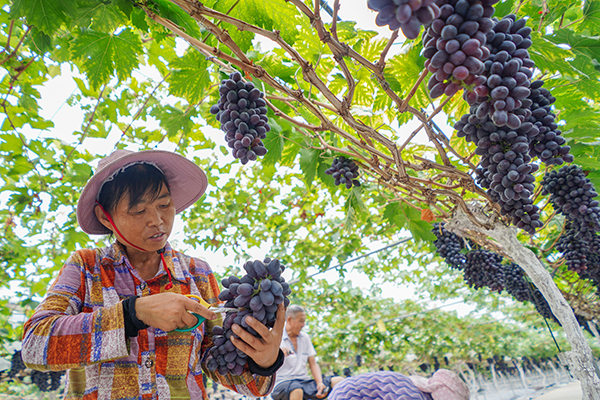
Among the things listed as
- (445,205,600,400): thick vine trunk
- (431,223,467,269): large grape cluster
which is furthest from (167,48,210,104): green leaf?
(431,223,467,269): large grape cluster

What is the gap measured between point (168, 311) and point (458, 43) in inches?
36.7

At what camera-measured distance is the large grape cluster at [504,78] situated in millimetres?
713

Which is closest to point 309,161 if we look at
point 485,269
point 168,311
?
point 168,311

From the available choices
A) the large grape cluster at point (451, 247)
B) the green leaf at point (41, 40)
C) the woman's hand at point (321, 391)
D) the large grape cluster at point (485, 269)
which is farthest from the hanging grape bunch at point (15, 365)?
the large grape cluster at point (485, 269)

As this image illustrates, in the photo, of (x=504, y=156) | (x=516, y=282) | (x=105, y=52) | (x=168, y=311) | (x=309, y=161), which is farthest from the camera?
(x=516, y=282)

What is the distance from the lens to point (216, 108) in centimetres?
120

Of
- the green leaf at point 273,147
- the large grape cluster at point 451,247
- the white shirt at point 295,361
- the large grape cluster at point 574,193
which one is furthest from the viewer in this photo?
the white shirt at point 295,361

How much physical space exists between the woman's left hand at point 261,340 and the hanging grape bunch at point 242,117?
0.52 metres

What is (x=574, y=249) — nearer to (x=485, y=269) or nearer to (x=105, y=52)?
(x=485, y=269)

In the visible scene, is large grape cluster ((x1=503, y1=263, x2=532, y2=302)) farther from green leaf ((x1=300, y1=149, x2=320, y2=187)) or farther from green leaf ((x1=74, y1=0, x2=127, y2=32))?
green leaf ((x1=74, y1=0, x2=127, y2=32))

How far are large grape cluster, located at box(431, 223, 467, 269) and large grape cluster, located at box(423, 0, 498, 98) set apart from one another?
2.23m

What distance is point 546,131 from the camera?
1.14 meters

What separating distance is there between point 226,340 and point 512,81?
1058 mm

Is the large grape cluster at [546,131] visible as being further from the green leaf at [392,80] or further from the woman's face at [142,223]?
the woman's face at [142,223]
